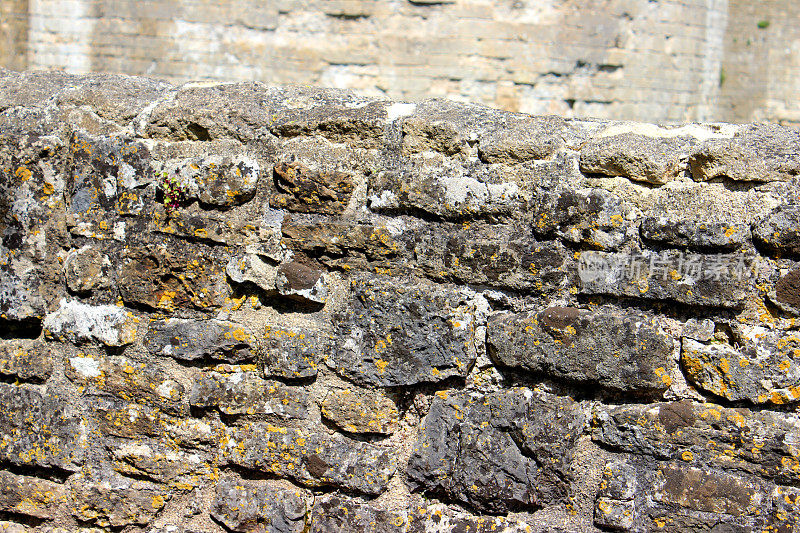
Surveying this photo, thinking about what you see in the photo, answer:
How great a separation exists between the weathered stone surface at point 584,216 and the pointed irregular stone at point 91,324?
107 cm

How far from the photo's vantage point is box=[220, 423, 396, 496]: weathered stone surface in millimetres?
1484

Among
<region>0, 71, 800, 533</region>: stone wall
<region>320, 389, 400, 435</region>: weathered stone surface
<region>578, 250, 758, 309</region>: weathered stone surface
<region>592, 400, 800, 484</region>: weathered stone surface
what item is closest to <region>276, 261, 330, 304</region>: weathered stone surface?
<region>0, 71, 800, 533</region>: stone wall

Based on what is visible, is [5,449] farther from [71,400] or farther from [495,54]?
[495,54]

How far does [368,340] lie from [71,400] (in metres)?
0.83

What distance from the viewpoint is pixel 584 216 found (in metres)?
1.36

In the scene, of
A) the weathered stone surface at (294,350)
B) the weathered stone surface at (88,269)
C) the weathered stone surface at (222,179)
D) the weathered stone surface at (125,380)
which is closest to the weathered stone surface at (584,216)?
the weathered stone surface at (294,350)

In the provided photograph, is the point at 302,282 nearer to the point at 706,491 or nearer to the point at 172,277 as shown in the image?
the point at 172,277

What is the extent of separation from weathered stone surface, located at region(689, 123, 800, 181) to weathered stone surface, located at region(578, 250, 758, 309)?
178 mm

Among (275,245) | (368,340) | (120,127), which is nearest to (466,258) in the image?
(368,340)

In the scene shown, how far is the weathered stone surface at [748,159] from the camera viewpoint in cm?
129

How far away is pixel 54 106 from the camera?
5.36 feet

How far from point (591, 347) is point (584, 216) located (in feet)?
0.97

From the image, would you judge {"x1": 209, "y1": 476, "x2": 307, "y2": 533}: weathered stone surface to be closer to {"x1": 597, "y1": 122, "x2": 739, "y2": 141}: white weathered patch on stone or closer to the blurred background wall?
{"x1": 597, "y1": 122, "x2": 739, "y2": 141}: white weathered patch on stone

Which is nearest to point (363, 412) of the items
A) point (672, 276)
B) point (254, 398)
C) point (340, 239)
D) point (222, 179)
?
point (254, 398)
